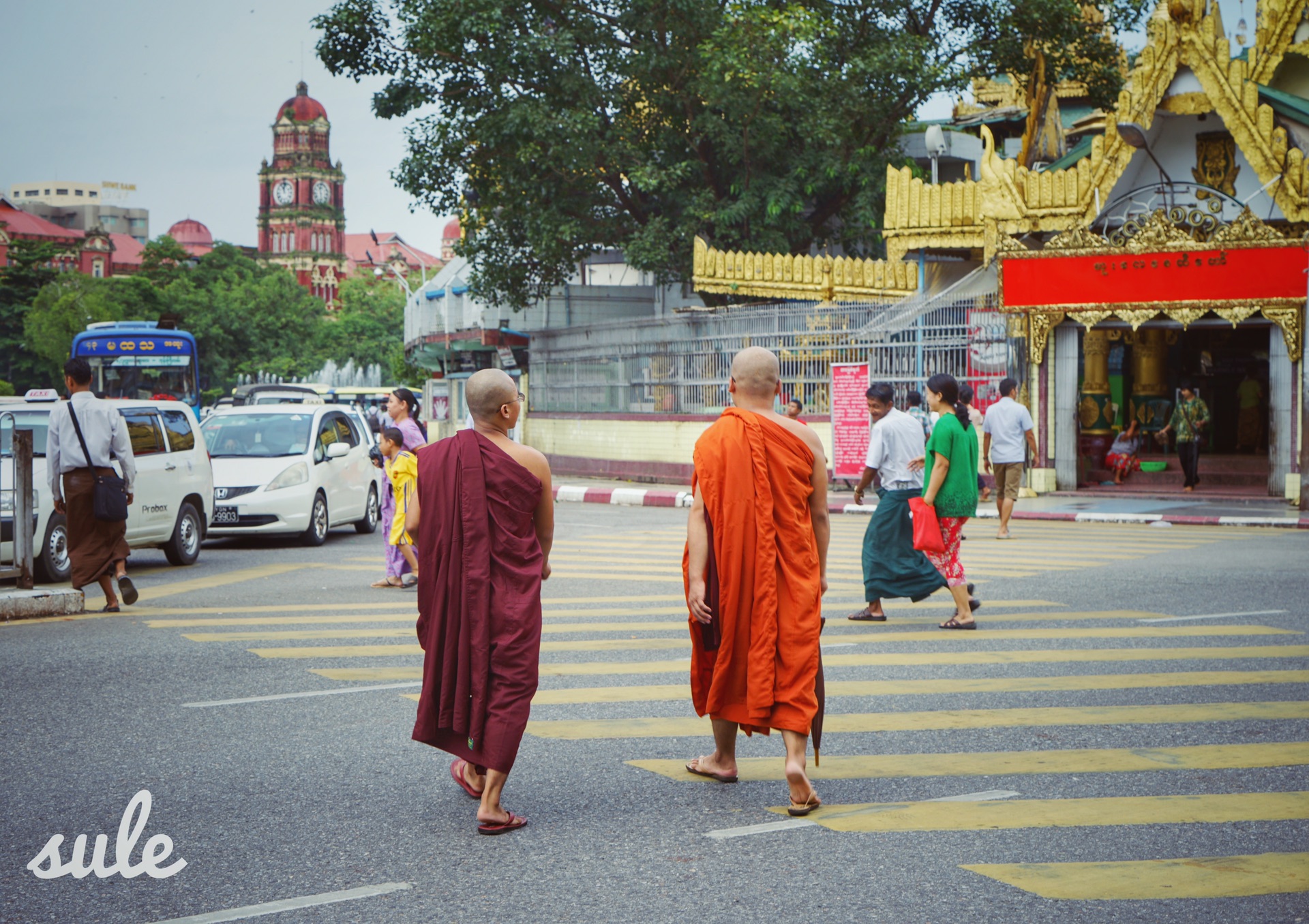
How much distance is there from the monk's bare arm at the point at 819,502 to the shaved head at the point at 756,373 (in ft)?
0.93

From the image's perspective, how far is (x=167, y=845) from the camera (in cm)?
477

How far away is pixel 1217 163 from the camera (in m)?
21.9

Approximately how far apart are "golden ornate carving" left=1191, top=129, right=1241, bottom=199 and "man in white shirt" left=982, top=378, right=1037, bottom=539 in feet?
26.3

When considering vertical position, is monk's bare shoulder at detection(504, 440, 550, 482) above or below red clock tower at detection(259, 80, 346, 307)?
below

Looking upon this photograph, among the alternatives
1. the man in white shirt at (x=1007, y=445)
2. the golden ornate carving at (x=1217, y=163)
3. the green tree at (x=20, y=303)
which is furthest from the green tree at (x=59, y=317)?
the man in white shirt at (x=1007, y=445)

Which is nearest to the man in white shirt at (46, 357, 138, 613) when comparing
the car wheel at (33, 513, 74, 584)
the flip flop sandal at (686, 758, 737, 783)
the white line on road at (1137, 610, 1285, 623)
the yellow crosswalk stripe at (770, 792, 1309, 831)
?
the car wheel at (33, 513, 74, 584)

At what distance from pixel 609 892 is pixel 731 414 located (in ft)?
6.66

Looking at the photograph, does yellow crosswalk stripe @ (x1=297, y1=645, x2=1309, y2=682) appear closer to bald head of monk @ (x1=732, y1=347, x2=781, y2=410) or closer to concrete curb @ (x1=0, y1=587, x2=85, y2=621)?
concrete curb @ (x1=0, y1=587, x2=85, y2=621)

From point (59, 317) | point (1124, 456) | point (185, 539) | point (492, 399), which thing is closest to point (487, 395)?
point (492, 399)

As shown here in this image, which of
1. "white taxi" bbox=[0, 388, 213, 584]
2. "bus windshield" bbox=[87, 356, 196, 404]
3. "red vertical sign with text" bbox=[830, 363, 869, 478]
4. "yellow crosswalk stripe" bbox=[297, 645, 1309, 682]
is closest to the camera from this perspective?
"yellow crosswalk stripe" bbox=[297, 645, 1309, 682]

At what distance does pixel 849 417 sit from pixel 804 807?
57.1 feet

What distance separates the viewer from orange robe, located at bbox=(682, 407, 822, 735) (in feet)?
17.1

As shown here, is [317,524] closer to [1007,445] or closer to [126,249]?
[1007,445]

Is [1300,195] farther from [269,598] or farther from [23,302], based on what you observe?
[23,302]
